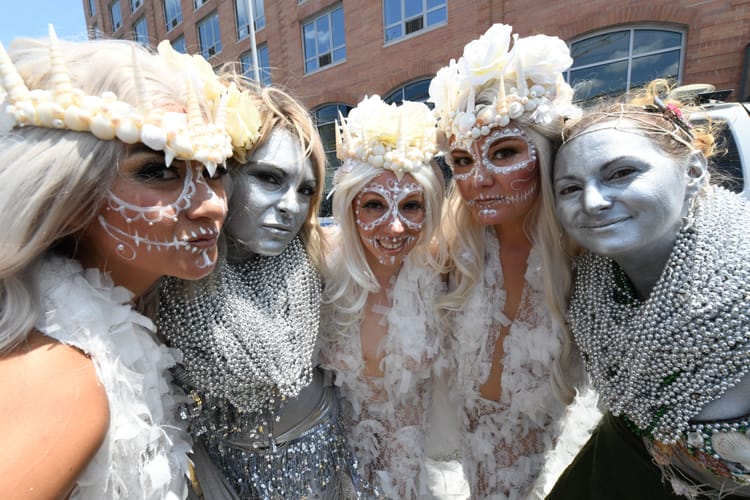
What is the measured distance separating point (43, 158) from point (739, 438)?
200 centimetres

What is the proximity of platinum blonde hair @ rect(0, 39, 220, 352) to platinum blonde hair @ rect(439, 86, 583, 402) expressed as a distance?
1.38 metres

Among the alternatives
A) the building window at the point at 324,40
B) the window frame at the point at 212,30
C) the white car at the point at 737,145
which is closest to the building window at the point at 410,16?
the building window at the point at 324,40

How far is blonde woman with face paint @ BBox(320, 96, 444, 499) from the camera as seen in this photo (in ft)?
6.17

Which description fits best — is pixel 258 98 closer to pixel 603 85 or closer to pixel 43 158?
pixel 43 158

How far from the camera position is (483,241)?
1.96 meters

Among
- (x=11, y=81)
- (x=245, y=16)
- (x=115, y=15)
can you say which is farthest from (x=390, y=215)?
(x=115, y=15)

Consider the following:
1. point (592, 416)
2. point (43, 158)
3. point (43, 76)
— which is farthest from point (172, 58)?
point (592, 416)

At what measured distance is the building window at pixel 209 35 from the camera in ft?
50.7

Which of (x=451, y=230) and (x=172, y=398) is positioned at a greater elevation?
(x=451, y=230)

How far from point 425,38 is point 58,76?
396 inches

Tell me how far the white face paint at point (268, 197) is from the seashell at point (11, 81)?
0.69 m

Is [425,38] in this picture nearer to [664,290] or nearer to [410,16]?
[410,16]

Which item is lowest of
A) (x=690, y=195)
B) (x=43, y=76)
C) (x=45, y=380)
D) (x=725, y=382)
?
(x=725, y=382)

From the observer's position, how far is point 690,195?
4.31 feet
